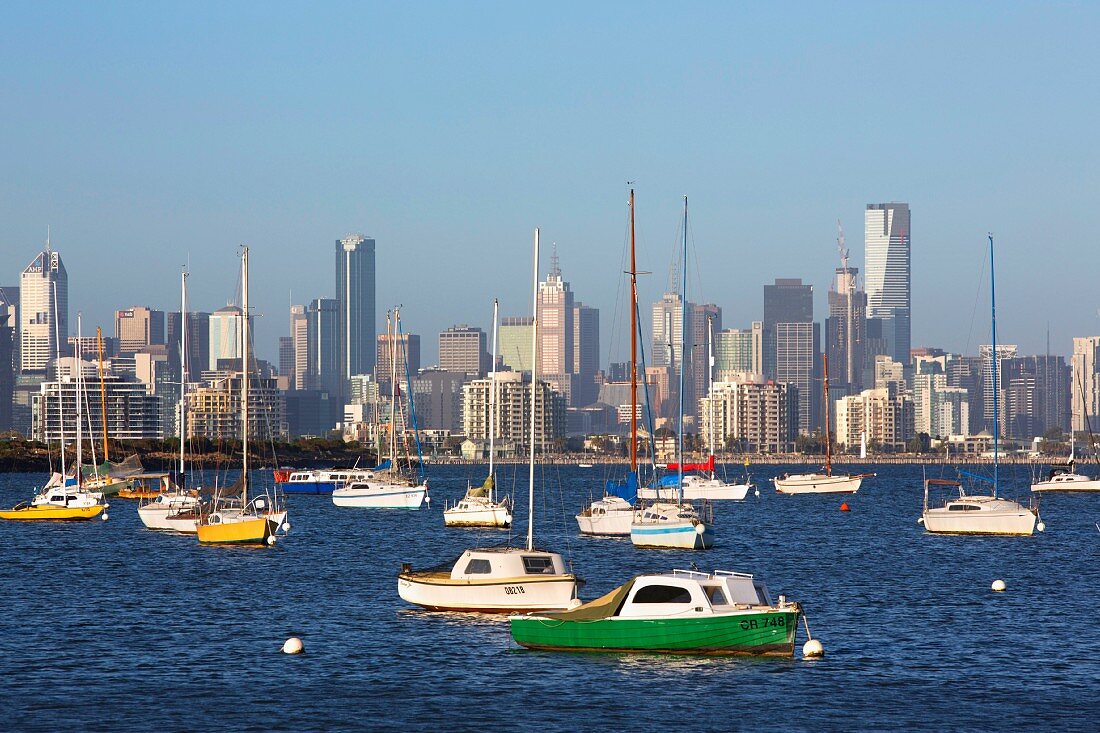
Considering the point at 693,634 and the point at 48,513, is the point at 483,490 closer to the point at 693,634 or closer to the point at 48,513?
the point at 48,513

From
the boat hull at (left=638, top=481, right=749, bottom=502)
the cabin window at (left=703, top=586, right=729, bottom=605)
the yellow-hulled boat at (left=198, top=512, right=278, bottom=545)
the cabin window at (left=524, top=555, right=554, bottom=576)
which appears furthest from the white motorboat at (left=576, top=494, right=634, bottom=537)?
the cabin window at (left=703, top=586, right=729, bottom=605)

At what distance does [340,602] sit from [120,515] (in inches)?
2446

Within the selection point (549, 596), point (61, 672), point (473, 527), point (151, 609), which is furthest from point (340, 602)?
point (473, 527)

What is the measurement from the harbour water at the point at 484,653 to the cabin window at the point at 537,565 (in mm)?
1854

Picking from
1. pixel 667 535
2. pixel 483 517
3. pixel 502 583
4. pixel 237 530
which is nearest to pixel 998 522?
pixel 667 535

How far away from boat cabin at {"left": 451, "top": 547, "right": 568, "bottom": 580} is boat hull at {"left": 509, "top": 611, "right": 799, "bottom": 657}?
268 inches

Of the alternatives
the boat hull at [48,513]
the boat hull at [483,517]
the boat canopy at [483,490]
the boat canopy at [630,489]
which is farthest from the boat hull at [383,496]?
the boat canopy at [630,489]

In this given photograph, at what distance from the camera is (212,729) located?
35250mm

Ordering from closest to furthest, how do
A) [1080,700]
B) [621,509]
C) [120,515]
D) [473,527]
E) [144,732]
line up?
[144,732] → [1080,700] → [621,509] → [473,527] → [120,515]

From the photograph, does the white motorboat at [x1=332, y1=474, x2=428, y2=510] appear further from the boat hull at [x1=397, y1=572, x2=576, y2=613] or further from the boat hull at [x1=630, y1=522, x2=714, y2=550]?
the boat hull at [x1=397, y1=572, x2=576, y2=613]

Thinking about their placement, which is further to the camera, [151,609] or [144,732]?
[151,609]

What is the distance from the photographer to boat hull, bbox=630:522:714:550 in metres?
79.0

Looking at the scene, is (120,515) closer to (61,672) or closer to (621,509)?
(621,509)

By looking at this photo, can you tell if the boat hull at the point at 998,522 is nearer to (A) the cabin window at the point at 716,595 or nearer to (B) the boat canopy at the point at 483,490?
(B) the boat canopy at the point at 483,490
